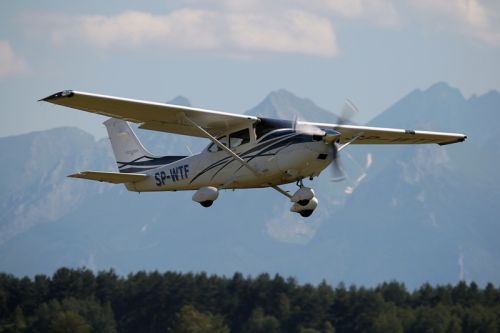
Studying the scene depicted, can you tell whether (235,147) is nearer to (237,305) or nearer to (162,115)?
(162,115)

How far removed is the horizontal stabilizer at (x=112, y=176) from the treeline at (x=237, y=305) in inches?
2254

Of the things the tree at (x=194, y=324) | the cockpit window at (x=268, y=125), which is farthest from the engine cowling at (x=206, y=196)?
the tree at (x=194, y=324)

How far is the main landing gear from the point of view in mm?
24719

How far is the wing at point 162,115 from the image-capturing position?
2322cm

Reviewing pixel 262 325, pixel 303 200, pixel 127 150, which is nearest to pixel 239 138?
pixel 303 200

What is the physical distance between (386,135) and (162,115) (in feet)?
20.9

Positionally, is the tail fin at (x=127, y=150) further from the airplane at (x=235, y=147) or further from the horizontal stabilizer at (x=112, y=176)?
the airplane at (x=235, y=147)

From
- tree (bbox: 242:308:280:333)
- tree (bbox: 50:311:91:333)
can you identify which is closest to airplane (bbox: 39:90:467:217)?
tree (bbox: 50:311:91:333)

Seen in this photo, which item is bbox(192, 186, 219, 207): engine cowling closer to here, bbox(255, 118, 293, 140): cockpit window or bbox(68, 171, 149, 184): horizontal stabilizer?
bbox(255, 118, 293, 140): cockpit window

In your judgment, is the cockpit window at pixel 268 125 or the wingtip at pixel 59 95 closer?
the wingtip at pixel 59 95

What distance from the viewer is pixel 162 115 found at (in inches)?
975

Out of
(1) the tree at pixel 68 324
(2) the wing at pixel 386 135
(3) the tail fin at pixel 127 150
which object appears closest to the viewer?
(2) the wing at pixel 386 135

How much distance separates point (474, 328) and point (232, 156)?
2633 inches

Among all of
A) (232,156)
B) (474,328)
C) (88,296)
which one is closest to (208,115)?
(232,156)
